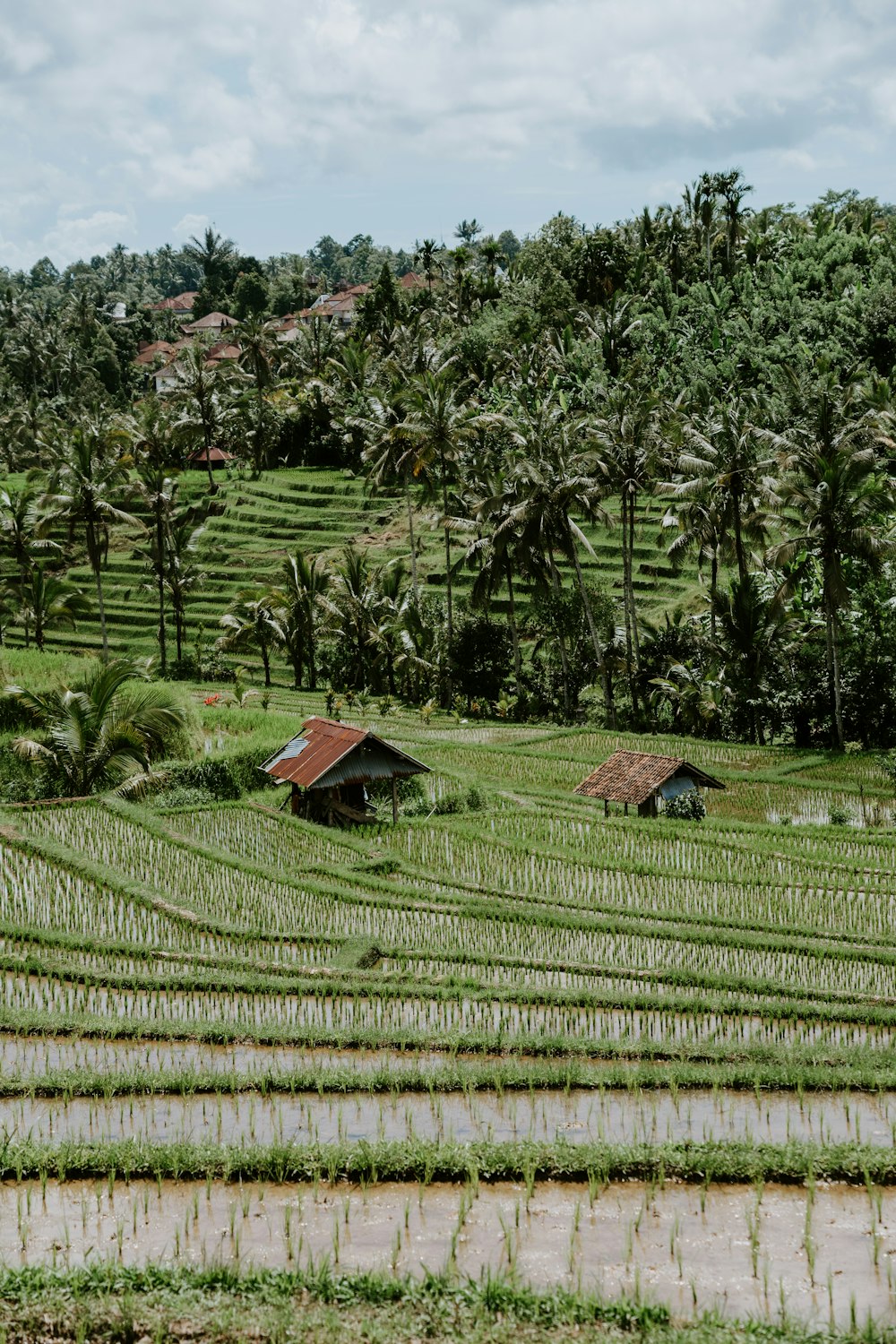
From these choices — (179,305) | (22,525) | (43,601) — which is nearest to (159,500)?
(43,601)

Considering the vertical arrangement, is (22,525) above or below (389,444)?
below

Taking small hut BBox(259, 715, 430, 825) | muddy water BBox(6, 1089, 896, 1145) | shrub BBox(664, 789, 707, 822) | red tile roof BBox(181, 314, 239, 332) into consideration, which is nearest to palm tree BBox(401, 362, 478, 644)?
small hut BBox(259, 715, 430, 825)

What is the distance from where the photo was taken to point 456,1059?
1046 cm

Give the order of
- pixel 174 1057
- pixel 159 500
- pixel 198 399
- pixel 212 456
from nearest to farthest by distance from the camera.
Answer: pixel 174 1057
pixel 159 500
pixel 198 399
pixel 212 456

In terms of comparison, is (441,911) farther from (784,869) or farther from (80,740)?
Answer: (80,740)

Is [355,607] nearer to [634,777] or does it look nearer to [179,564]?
[179,564]

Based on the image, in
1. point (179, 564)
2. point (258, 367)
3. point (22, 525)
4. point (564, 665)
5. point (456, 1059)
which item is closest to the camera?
point (456, 1059)

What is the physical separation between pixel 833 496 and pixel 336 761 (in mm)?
9937

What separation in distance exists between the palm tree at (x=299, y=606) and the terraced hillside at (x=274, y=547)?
5360 mm

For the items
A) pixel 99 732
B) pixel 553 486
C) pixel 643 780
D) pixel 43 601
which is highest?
pixel 553 486

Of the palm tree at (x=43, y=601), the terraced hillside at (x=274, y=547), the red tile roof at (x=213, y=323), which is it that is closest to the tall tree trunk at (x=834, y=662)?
the terraced hillside at (x=274, y=547)

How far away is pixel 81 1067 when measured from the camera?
10367mm

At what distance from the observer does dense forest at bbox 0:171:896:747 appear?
24.8 meters

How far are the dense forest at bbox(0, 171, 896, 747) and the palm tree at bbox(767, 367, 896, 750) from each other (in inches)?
2.0
